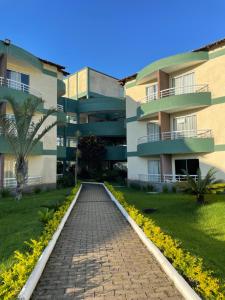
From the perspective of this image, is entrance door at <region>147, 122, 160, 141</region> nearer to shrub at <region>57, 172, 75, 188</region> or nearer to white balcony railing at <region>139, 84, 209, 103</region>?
white balcony railing at <region>139, 84, 209, 103</region>

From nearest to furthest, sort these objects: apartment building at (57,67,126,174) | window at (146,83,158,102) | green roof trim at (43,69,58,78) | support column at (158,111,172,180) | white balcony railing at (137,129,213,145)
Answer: white balcony railing at (137,129,213,145)
support column at (158,111,172,180)
green roof trim at (43,69,58,78)
window at (146,83,158,102)
apartment building at (57,67,126,174)

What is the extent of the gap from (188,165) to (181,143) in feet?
7.85

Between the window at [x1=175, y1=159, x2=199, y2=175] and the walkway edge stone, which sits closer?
the walkway edge stone

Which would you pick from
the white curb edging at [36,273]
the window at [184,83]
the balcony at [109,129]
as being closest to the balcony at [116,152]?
the balcony at [109,129]

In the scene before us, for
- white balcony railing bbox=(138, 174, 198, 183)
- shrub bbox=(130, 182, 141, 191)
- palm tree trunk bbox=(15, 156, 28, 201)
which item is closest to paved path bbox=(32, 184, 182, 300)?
palm tree trunk bbox=(15, 156, 28, 201)

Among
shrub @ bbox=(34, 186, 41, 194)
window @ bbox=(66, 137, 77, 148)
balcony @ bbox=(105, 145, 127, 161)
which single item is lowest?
shrub @ bbox=(34, 186, 41, 194)

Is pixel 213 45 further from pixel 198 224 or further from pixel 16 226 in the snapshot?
pixel 16 226

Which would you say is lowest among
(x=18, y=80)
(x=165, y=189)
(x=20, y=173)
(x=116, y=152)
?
(x=165, y=189)

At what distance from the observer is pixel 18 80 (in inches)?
941

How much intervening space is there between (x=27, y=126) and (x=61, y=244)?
11.2 m

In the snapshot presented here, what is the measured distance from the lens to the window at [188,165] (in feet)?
76.7

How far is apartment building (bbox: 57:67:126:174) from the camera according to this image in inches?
1357

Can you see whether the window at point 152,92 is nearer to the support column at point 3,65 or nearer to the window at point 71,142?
the window at point 71,142

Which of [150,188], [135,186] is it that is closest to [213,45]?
[150,188]
